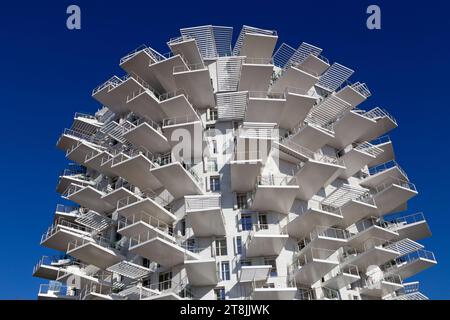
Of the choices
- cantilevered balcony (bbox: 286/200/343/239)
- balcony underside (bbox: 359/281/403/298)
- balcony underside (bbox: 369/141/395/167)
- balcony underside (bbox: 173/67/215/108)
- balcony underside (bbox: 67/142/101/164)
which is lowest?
balcony underside (bbox: 359/281/403/298)

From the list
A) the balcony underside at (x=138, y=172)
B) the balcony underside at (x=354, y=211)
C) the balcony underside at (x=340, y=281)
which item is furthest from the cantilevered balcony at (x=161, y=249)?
the balcony underside at (x=354, y=211)

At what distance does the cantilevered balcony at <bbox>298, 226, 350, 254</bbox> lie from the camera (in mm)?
28500

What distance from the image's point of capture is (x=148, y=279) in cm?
2980

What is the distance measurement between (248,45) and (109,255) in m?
21.9

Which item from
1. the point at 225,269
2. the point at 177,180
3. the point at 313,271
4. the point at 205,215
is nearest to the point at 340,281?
the point at 313,271

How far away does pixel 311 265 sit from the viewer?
2653cm

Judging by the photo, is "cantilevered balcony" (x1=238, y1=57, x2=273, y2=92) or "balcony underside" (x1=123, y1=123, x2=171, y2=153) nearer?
"balcony underside" (x1=123, y1=123, x2=171, y2=153)

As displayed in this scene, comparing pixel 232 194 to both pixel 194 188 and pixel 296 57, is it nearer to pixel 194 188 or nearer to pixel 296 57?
pixel 194 188

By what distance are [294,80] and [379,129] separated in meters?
10.6

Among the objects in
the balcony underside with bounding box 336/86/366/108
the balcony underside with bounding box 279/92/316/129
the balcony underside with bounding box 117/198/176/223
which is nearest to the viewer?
the balcony underside with bounding box 117/198/176/223

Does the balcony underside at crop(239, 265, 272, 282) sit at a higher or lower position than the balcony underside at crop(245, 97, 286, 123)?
lower

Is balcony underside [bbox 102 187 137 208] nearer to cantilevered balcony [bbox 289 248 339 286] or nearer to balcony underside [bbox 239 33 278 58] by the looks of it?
cantilevered balcony [bbox 289 248 339 286]

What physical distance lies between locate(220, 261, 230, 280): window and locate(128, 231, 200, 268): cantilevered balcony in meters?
2.23

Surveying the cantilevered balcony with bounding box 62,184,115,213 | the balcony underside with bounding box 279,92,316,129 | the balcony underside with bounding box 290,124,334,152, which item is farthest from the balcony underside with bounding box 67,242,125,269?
the balcony underside with bounding box 279,92,316,129
